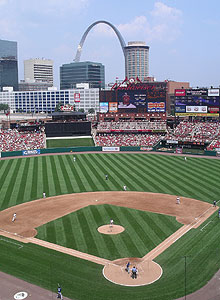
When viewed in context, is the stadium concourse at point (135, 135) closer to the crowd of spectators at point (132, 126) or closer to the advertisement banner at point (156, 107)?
the crowd of spectators at point (132, 126)

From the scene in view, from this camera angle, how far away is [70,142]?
3501 inches

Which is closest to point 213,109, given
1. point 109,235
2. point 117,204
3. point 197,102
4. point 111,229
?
point 197,102

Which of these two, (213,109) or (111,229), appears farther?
(213,109)

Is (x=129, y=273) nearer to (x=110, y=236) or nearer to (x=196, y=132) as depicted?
(x=110, y=236)

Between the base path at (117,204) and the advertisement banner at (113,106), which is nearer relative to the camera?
the base path at (117,204)

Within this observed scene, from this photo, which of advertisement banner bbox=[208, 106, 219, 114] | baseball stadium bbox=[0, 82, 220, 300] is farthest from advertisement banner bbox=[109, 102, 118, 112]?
advertisement banner bbox=[208, 106, 219, 114]

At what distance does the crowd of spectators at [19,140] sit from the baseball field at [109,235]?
19395mm

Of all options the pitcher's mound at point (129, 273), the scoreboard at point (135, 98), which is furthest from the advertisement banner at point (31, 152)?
the pitcher's mound at point (129, 273)

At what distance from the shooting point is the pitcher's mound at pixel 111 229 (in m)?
32.4

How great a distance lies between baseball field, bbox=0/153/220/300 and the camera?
23859mm

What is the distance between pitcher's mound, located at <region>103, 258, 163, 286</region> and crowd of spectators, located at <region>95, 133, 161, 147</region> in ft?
197

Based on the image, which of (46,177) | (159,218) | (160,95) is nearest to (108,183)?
(46,177)

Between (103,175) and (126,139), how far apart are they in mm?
33921

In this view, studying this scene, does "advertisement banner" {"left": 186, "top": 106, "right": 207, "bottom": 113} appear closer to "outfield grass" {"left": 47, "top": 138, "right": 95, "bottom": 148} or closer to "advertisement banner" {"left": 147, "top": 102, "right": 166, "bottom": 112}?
"advertisement banner" {"left": 147, "top": 102, "right": 166, "bottom": 112}
